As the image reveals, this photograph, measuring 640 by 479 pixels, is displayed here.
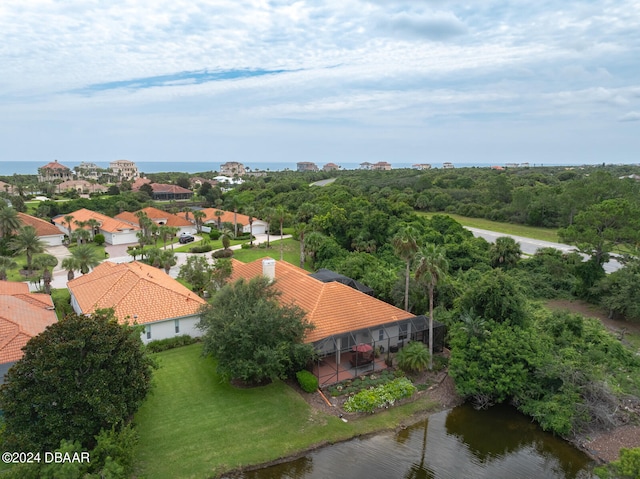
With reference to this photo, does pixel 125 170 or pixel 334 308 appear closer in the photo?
pixel 334 308

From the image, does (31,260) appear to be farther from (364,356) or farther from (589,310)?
(589,310)

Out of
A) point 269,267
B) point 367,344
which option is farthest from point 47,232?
point 367,344

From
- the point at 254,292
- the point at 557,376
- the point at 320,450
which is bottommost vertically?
the point at 320,450

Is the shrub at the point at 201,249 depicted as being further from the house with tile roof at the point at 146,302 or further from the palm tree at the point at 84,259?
the house with tile roof at the point at 146,302

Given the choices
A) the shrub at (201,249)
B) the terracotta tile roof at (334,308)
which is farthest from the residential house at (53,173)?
the terracotta tile roof at (334,308)

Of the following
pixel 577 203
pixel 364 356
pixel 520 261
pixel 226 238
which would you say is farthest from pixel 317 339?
pixel 577 203

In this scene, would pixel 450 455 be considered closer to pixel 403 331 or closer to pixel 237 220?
pixel 403 331
